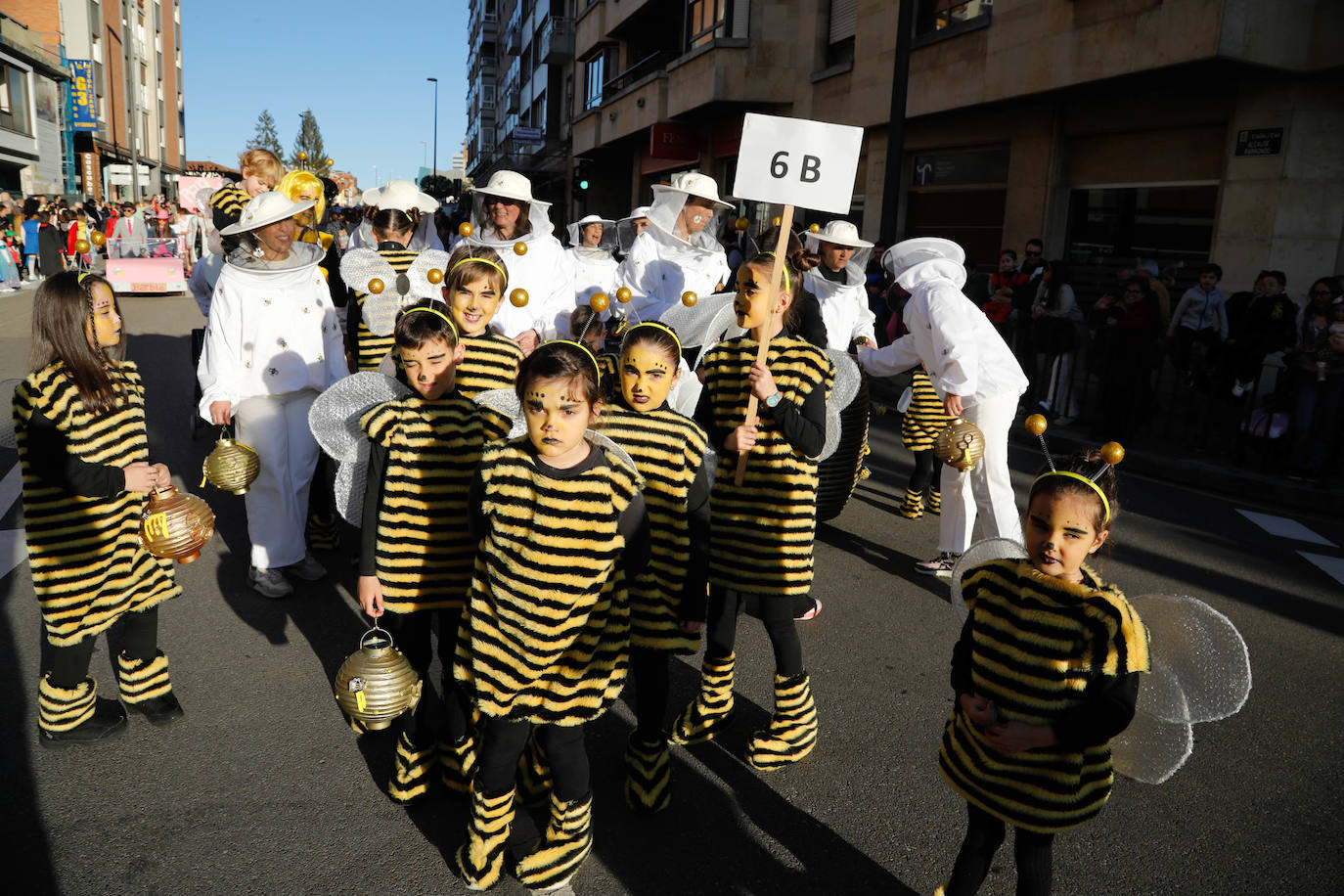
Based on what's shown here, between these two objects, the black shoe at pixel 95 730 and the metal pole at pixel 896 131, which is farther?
the metal pole at pixel 896 131

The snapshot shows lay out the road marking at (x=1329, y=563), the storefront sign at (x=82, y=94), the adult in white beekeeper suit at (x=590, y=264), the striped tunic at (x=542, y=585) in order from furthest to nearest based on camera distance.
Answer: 1. the storefront sign at (x=82, y=94)
2. the adult in white beekeeper suit at (x=590, y=264)
3. the road marking at (x=1329, y=563)
4. the striped tunic at (x=542, y=585)

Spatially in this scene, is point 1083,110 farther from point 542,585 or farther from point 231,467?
point 542,585

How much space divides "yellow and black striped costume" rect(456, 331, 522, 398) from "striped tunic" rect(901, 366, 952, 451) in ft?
11.8

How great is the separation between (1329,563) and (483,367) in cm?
582

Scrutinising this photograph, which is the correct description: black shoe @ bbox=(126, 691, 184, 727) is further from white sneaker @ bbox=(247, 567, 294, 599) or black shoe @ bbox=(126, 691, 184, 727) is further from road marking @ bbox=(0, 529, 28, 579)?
road marking @ bbox=(0, 529, 28, 579)

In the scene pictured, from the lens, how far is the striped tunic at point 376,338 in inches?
204

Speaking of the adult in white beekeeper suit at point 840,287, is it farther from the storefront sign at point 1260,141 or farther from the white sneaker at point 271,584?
the storefront sign at point 1260,141

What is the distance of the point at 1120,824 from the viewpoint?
10.5ft

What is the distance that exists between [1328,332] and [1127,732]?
7.38 m

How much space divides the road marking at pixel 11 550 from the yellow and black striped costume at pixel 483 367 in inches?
122

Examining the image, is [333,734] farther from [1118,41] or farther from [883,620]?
[1118,41]

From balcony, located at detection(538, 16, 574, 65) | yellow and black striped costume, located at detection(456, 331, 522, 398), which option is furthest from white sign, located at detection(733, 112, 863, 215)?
balcony, located at detection(538, 16, 574, 65)

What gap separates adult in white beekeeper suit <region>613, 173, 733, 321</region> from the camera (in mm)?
5930

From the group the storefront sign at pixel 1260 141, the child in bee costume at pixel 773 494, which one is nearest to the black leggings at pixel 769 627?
the child in bee costume at pixel 773 494
